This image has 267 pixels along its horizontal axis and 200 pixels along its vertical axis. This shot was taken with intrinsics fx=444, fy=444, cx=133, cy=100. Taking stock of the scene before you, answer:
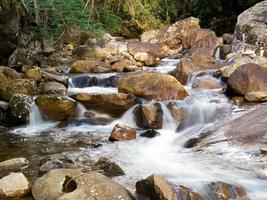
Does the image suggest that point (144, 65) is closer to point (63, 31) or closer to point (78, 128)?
point (63, 31)

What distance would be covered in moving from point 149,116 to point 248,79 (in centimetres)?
214

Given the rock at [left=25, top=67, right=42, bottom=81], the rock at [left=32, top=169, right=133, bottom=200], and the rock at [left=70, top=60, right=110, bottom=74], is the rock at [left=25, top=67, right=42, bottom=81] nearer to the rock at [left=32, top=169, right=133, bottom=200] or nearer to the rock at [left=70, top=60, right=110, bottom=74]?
the rock at [left=70, top=60, right=110, bottom=74]

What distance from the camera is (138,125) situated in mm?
8094

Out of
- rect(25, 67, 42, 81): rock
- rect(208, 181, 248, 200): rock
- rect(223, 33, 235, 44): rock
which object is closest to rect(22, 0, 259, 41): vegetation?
rect(25, 67, 42, 81): rock

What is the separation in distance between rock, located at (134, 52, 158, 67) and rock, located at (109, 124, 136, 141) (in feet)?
18.6

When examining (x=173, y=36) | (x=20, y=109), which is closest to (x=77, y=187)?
(x=20, y=109)

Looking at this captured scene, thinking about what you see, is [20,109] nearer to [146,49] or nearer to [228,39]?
[146,49]

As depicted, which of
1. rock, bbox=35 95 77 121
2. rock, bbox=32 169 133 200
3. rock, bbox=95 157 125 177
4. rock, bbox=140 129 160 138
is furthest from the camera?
rock, bbox=35 95 77 121

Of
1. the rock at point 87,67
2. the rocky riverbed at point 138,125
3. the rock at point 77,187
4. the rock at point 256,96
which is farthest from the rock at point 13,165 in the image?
the rock at point 87,67

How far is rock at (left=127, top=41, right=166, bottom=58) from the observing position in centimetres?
1384

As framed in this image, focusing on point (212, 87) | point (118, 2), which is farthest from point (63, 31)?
point (118, 2)

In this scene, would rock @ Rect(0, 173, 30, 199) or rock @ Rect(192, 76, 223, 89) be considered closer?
rock @ Rect(0, 173, 30, 199)

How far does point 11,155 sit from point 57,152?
0.69 meters

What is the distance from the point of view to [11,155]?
21.7 feet
